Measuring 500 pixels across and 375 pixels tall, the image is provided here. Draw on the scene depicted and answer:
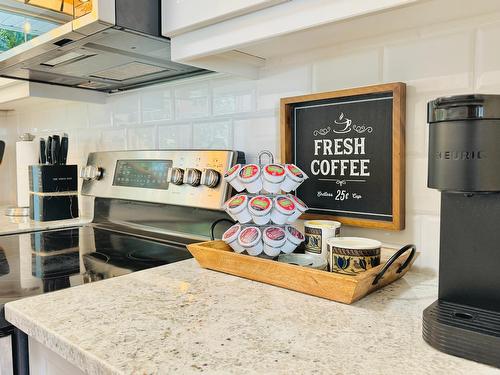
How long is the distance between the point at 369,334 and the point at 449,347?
9 cm

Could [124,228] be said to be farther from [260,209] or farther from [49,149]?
[260,209]

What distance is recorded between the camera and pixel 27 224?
4.99 feet

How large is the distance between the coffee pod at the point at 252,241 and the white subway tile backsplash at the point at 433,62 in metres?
0.44

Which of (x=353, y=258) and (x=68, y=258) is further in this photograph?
(x=68, y=258)

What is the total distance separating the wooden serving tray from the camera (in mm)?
633

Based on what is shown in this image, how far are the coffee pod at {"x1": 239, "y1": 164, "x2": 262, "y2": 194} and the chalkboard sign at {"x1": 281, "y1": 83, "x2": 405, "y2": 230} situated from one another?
0.18 meters

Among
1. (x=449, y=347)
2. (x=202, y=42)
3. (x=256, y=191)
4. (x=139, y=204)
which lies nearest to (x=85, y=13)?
(x=202, y=42)

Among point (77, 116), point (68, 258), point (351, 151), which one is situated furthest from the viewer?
point (77, 116)

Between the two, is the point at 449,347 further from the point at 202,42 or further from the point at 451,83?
the point at 202,42

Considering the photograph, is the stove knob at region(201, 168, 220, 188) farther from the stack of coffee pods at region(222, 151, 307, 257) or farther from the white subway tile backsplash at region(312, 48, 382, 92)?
the white subway tile backsplash at region(312, 48, 382, 92)

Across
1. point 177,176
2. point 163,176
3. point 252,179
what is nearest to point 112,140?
point 163,176

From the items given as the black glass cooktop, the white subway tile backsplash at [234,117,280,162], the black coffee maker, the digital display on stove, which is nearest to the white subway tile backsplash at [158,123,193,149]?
the digital display on stove

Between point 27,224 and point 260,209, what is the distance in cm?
110

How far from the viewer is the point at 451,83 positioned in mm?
803
